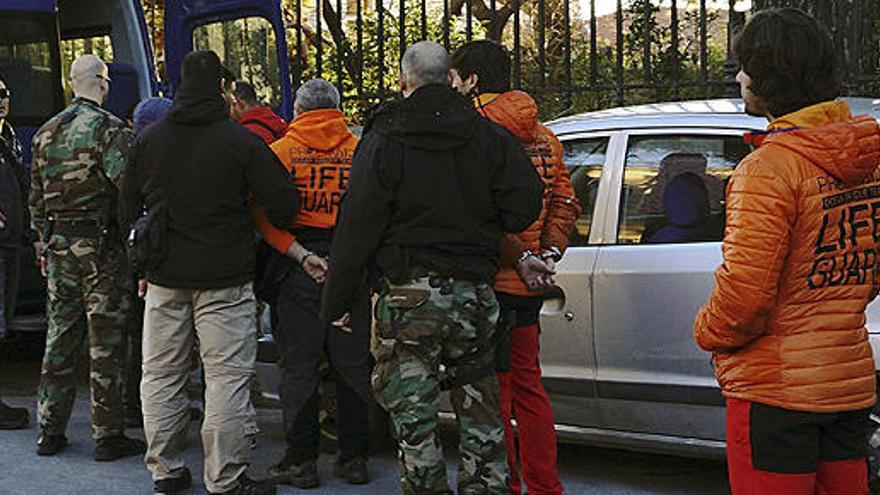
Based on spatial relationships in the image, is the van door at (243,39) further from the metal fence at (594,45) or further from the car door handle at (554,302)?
the car door handle at (554,302)

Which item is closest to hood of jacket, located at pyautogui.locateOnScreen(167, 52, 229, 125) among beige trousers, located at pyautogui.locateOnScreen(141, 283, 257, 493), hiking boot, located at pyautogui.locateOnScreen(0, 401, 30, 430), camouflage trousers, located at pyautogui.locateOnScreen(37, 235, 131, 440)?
beige trousers, located at pyautogui.locateOnScreen(141, 283, 257, 493)

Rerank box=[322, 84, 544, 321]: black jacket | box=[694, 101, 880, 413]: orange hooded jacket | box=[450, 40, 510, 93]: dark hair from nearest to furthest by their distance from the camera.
→ box=[694, 101, 880, 413]: orange hooded jacket → box=[322, 84, 544, 321]: black jacket → box=[450, 40, 510, 93]: dark hair

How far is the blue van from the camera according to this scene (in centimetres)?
991

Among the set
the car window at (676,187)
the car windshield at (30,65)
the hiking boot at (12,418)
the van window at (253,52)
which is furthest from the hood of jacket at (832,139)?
the van window at (253,52)

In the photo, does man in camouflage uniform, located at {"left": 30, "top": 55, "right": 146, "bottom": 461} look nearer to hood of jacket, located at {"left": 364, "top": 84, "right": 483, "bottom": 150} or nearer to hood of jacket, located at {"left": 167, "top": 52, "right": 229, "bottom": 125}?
hood of jacket, located at {"left": 167, "top": 52, "right": 229, "bottom": 125}

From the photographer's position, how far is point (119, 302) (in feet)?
22.6

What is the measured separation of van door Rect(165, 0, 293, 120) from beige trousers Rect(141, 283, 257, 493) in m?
5.18

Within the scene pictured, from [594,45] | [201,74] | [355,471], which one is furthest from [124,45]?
[355,471]

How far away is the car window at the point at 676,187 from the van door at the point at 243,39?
545 cm

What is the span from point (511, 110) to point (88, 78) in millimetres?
2469

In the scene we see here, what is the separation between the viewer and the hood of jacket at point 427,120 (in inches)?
186

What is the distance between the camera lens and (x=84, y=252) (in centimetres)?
682

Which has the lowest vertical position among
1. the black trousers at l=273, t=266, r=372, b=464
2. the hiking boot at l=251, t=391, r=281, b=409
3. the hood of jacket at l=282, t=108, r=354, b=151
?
the hiking boot at l=251, t=391, r=281, b=409

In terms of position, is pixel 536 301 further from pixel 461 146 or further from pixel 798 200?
pixel 798 200
